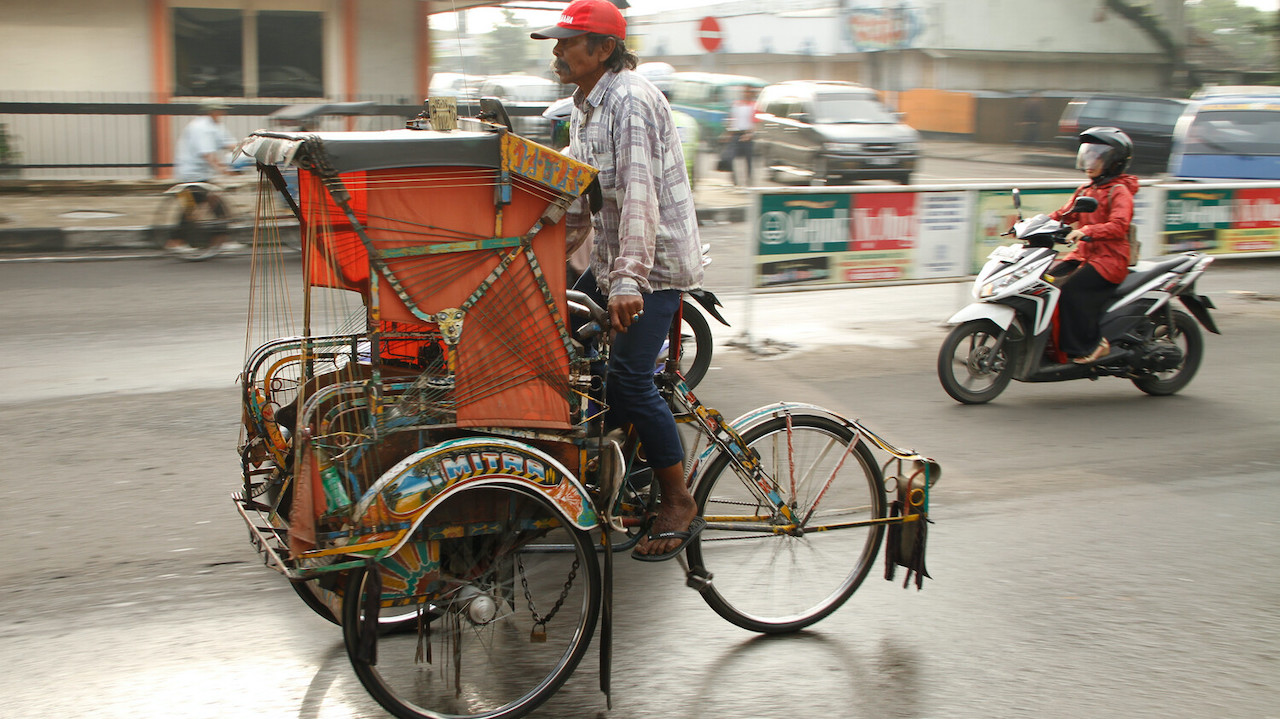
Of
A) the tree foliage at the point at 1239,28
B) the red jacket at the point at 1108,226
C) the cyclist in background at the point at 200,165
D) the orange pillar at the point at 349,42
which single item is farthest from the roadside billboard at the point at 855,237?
the tree foliage at the point at 1239,28

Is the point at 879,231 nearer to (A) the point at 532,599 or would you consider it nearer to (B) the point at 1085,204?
(B) the point at 1085,204

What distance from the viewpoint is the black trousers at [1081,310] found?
21.7 ft

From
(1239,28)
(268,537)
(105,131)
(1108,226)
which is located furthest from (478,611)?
(1239,28)

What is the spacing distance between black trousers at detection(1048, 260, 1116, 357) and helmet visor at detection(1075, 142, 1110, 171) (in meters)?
0.62

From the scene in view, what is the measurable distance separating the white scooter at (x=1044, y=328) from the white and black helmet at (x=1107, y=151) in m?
0.37

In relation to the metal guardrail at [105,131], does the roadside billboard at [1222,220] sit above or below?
below

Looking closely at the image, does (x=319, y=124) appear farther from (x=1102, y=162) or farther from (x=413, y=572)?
(x=413, y=572)

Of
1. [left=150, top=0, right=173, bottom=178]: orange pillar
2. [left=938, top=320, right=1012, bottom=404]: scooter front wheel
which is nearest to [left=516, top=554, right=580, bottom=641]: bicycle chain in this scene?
[left=938, top=320, right=1012, bottom=404]: scooter front wheel

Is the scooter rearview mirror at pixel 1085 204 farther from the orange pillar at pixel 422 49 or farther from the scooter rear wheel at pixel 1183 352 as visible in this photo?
the orange pillar at pixel 422 49

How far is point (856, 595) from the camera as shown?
391 cm

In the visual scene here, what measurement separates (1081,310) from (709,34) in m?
10.7

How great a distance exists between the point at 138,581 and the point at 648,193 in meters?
2.38

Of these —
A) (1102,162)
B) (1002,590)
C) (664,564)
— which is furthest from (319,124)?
(1002,590)

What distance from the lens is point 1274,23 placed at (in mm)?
32875
